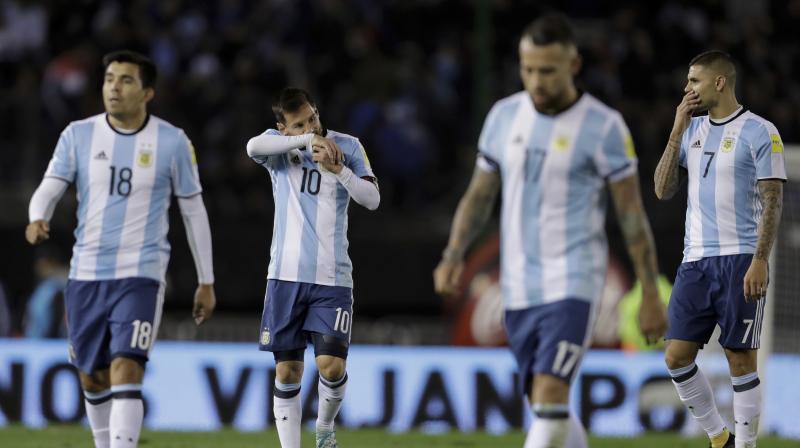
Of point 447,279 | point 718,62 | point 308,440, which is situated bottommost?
point 308,440

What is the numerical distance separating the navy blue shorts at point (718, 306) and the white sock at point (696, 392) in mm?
216

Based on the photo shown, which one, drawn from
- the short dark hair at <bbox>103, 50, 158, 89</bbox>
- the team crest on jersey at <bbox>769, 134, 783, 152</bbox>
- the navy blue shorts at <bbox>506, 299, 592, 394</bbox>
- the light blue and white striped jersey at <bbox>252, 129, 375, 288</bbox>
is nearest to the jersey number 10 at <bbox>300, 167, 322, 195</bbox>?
the light blue and white striped jersey at <bbox>252, 129, 375, 288</bbox>

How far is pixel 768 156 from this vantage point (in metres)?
9.03

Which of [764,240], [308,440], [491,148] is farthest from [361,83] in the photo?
[491,148]

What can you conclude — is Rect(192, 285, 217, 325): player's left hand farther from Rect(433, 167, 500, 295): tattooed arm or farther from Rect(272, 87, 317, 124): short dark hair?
Rect(433, 167, 500, 295): tattooed arm

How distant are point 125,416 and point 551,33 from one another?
3.31 metres

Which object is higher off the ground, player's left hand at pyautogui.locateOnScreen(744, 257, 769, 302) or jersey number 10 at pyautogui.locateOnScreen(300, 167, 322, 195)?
jersey number 10 at pyautogui.locateOnScreen(300, 167, 322, 195)

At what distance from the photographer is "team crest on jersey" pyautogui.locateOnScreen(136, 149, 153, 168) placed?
879cm

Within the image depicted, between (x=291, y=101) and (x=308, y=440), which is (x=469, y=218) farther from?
(x=308, y=440)

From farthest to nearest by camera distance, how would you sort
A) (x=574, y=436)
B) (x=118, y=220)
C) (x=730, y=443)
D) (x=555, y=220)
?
(x=730, y=443) < (x=118, y=220) < (x=555, y=220) < (x=574, y=436)

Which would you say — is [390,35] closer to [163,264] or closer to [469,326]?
[469,326]

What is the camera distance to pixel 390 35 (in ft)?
71.2

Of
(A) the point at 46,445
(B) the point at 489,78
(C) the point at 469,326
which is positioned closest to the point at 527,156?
(A) the point at 46,445

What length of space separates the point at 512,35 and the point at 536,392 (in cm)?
1535
